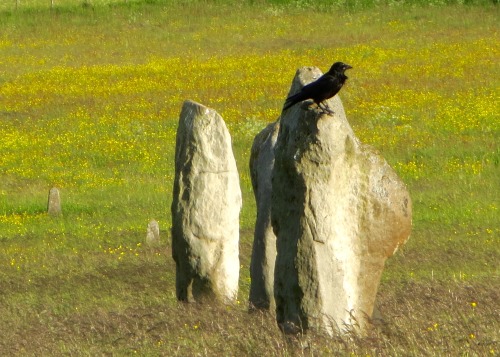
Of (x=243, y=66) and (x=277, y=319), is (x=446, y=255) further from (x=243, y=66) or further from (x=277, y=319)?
(x=243, y=66)

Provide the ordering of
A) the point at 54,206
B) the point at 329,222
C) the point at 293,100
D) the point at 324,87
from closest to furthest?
the point at 324,87
the point at 293,100
the point at 329,222
the point at 54,206

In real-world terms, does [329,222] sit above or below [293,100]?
below

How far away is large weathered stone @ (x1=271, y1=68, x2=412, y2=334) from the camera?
11008 mm

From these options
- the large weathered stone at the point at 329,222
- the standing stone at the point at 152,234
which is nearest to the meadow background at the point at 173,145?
the standing stone at the point at 152,234

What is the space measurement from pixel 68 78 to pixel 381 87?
12.1m

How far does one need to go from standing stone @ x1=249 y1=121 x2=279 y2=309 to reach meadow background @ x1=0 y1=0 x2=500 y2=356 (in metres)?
0.49

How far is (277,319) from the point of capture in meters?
11.6

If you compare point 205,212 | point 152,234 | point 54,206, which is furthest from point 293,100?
point 54,206

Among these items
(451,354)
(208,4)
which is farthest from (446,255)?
(208,4)

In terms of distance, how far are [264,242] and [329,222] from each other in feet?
11.0

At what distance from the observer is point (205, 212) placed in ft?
50.6

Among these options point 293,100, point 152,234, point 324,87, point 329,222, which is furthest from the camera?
point 152,234

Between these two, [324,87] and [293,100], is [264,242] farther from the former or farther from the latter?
[324,87]

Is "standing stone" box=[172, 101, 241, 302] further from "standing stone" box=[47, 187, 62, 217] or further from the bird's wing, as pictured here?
"standing stone" box=[47, 187, 62, 217]
